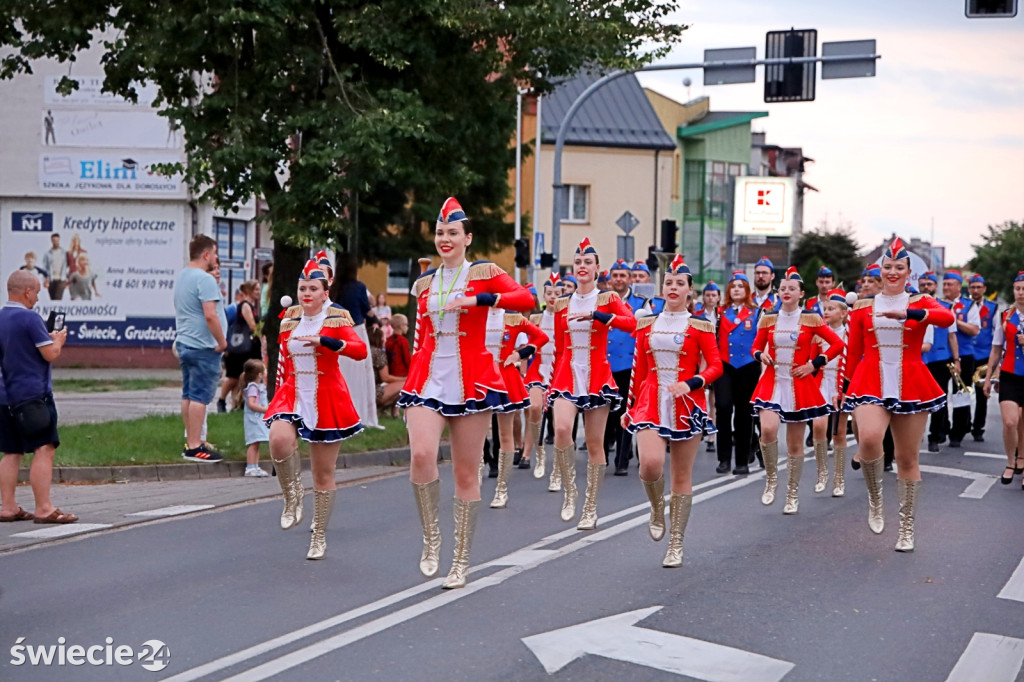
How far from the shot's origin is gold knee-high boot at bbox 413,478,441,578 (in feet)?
27.7

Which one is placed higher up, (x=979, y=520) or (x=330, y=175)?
(x=330, y=175)

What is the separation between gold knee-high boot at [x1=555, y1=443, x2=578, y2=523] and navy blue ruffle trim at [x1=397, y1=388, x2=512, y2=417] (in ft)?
10.5

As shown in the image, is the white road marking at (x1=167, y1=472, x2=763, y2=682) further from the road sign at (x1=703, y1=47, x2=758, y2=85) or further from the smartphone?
the road sign at (x1=703, y1=47, x2=758, y2=85)

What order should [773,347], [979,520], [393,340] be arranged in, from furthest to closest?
[393,340], [773,347], [979,520]

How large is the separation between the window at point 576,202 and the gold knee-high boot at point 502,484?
46.7 m

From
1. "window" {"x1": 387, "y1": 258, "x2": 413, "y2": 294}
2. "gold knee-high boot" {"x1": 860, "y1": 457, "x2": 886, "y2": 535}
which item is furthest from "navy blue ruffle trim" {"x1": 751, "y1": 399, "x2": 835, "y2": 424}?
"window" {"x1": 387, "y1": 258, "x2": 413, "y2": 294}

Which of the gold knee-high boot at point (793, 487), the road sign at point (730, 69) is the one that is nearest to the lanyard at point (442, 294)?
the gold knee-high boot at point (793, 487)

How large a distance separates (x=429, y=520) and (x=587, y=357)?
383cm

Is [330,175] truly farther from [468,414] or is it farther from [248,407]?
[468,414]

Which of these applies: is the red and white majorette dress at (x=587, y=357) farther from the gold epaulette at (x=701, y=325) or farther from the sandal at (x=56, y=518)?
the sandal at (x=56, y=518)

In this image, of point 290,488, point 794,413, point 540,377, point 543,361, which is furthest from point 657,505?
point 543,361

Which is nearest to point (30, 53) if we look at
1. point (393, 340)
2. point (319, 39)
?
point (319, 39)

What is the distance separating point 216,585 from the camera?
8500mm

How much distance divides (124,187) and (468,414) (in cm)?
2623
